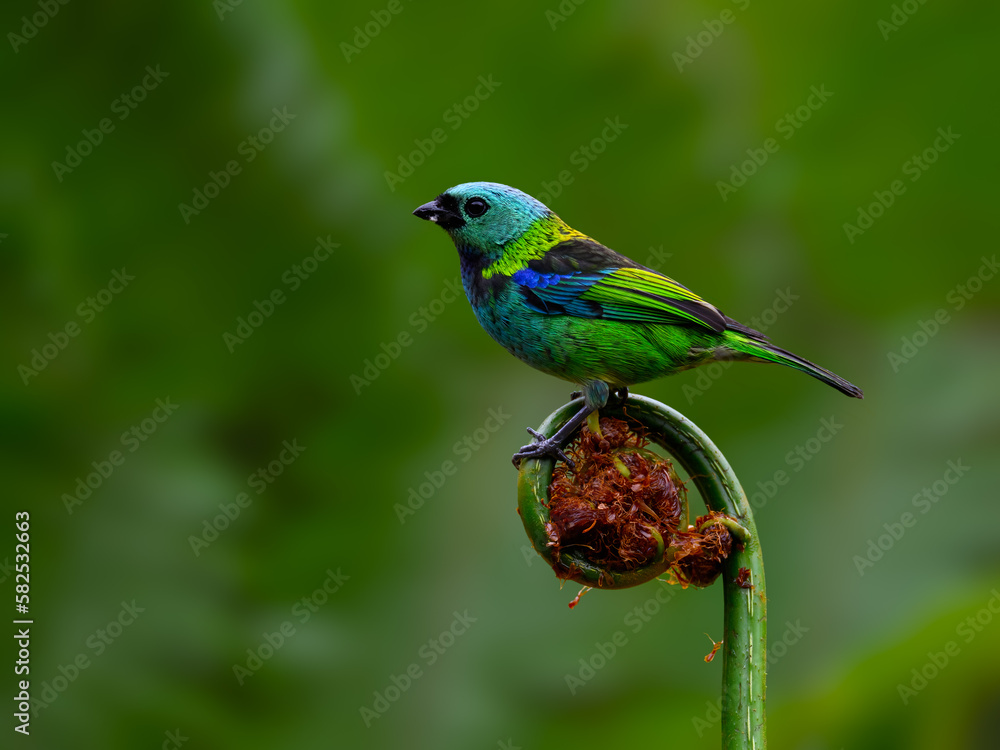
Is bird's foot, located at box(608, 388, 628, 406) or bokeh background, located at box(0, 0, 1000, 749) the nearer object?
bird's foot, located at box(608, 388, 628, 406)

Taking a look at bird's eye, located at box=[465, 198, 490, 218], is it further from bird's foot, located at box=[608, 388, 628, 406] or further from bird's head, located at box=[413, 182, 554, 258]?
bird's foot, located at box=[608, 388, 628, 406]

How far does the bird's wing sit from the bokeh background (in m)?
1.10

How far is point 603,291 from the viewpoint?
281 cm

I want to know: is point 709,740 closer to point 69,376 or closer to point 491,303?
point 491,303

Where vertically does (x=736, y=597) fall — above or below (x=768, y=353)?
below

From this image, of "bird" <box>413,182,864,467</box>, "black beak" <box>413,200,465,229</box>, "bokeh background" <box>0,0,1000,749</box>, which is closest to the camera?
"bird" <box>413,182,864,467</box>

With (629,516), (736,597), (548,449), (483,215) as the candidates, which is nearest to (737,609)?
(736,597)

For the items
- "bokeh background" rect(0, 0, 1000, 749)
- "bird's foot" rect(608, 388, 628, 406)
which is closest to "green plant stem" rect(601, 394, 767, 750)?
"bird's foot" rect(608, 388, 628, 406)

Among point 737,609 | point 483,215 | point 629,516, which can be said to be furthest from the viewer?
point 483,215

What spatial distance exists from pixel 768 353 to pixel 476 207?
965 mm

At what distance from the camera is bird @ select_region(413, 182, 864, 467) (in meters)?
2.63

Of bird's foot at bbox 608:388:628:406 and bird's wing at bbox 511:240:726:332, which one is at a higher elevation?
bird's wing at bbox 511:240:726:332

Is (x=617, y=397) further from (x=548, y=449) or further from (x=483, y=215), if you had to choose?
(x=483, y=215)

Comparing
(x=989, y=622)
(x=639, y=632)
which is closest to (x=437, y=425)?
(x=639, y=632)
